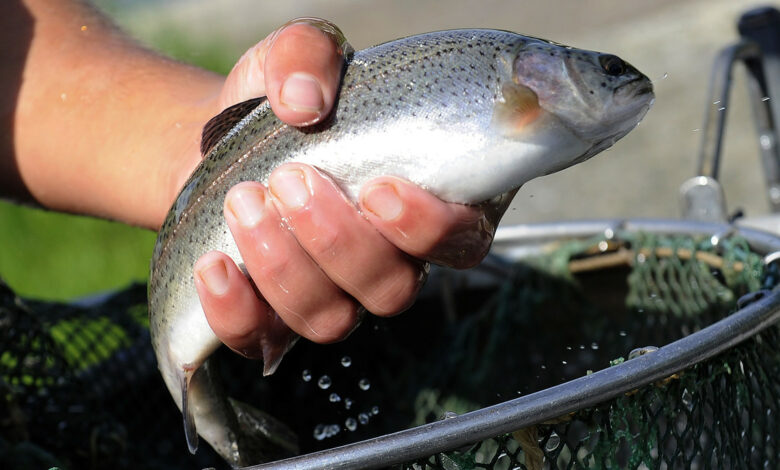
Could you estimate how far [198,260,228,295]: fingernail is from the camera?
135 centimetres

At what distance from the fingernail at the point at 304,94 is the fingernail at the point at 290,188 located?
0.09m

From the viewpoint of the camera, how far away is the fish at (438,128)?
120 cm

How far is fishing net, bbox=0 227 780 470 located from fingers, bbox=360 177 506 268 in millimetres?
713

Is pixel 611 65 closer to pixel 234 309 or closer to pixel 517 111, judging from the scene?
pixel 517 111

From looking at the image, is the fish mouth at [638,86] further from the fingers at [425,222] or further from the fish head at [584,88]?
the fingers at [425,222]

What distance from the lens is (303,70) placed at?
4.28 ft

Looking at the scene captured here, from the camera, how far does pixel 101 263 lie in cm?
531

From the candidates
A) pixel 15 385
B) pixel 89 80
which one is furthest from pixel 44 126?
pixel 15 385

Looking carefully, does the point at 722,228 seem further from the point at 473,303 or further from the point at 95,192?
the point at 95,192

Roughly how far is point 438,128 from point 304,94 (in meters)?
0.20

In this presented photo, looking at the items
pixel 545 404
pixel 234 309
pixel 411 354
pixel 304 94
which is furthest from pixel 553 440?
pixel 411 354

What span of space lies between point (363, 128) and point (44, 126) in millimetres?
1018

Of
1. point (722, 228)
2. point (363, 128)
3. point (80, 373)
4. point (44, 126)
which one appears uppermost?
point (363, 128)

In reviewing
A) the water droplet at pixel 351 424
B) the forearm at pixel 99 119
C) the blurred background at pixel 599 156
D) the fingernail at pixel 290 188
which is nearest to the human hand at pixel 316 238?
the fingernail at pixel 290 188
